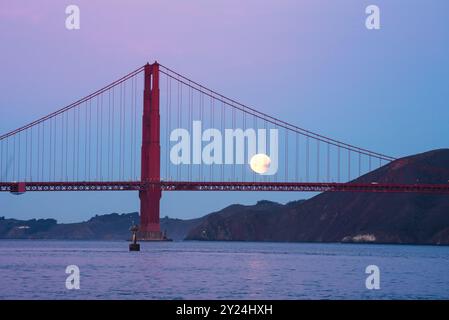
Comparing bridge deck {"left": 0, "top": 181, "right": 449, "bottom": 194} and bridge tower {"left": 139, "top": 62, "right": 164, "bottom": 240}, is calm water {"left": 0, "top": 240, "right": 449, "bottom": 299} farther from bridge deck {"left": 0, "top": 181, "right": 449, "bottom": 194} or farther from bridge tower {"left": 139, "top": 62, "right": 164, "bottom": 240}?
bridge tower {"left": 139, "top": 62, "right": 164, "bottom": 240}

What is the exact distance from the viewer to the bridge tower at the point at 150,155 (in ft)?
368

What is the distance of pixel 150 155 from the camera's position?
11456 cm

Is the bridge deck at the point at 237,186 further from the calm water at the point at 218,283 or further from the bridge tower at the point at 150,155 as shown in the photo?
the calm water at the point at 218,283

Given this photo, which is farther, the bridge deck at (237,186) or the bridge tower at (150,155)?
the bridge tower at (150,155)

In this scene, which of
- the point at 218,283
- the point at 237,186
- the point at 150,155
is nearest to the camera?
the point at 218,283

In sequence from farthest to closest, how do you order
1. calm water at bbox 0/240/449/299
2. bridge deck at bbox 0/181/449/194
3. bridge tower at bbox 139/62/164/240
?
bridge tower at bbox 139/62/164/240, bridge deck at bbox 0/181/449/194, calm water at bbox 0/240/449/299

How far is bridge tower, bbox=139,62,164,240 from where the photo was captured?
112m

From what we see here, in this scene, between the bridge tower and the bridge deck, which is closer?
the bridge deck

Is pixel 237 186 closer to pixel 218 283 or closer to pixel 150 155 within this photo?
pixel 150 155

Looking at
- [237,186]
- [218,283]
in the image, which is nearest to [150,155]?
[237,186]

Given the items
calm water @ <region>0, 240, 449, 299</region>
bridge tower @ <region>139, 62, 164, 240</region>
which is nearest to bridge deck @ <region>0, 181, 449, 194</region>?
bridge tower @ <region>139, 62, 164, 240</region>

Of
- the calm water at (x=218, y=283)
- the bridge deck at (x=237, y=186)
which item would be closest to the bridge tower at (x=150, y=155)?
the bridge deck at (x=237, y=186)
